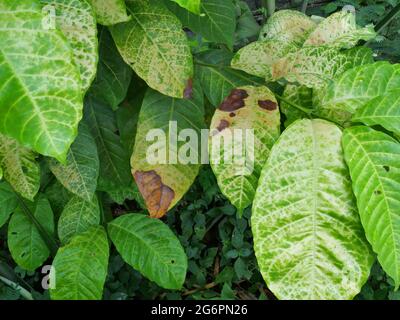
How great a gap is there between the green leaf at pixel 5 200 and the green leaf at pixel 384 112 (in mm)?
882

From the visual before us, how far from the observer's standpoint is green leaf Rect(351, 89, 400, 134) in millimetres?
683

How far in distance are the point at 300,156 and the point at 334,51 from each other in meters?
0.24

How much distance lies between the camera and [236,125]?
0.76m

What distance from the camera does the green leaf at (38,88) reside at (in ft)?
1.83

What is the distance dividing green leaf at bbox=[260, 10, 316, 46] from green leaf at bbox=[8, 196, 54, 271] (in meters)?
0.71

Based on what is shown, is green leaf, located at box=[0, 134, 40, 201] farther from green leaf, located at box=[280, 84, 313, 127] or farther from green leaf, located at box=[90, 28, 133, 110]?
green leaf, located at box=[280, 84, 313, 127]

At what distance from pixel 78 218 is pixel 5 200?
9.2 inches

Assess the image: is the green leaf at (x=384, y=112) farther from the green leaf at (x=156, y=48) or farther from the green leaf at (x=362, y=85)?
the green leaf at (x=156, y=48)

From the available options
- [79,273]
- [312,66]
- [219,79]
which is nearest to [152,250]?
[79,273]

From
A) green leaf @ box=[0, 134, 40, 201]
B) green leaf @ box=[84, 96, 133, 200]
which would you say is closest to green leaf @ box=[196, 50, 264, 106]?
green leaf @ box=[84, 96, 133, 200]

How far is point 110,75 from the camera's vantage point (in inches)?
36.2

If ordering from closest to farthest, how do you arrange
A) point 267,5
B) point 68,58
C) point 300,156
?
point 68,58 < point 300,156 < point 267,5

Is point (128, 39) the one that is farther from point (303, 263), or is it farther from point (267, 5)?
point (267, 5)

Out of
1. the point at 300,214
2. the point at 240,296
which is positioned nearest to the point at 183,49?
the point at 300,214
